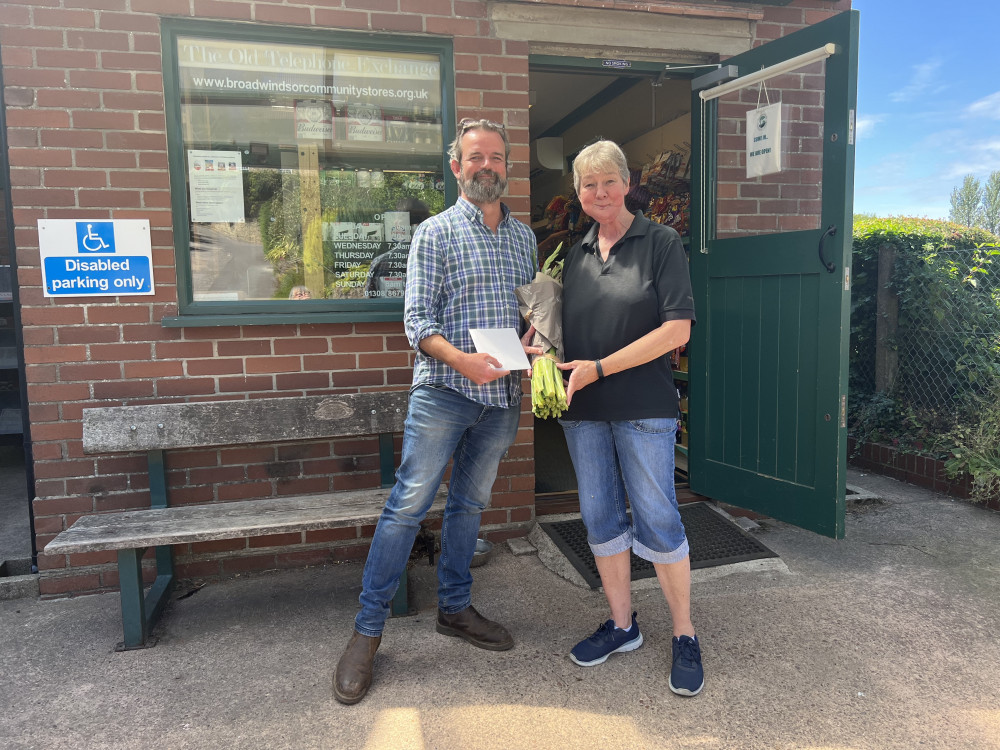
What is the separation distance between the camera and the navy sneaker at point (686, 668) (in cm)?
257

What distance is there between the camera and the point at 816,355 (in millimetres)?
3680

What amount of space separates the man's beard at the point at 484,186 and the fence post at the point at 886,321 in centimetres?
422

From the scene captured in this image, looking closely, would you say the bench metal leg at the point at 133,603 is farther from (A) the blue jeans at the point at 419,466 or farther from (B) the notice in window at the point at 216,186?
(B) the notice in window at the point at 216,186

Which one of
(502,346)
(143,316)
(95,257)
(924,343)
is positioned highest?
(95,257)

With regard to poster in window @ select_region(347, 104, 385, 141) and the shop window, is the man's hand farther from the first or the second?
poster in window @ select_region(347, 104, 385, 141)

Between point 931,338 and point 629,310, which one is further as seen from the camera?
point 931,338

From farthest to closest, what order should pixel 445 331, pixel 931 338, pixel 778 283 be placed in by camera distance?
pixel 931 338 → pixel 778 283 → pixel 445 331

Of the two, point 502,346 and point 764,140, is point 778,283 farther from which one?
point 502,346

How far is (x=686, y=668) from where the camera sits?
262 centimetres

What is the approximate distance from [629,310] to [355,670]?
1698mm

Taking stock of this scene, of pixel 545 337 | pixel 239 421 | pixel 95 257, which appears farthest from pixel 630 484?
pixel 95 257

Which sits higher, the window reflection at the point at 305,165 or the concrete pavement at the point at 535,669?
the window reflection at the point at 305,165

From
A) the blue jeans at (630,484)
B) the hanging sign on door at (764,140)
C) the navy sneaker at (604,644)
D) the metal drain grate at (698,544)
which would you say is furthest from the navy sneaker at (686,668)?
the hanging sign on door at (764,140)

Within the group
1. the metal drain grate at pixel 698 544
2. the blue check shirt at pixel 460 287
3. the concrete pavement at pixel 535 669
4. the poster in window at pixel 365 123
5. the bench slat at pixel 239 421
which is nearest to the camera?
the concrete pavement at pixel 535 669
